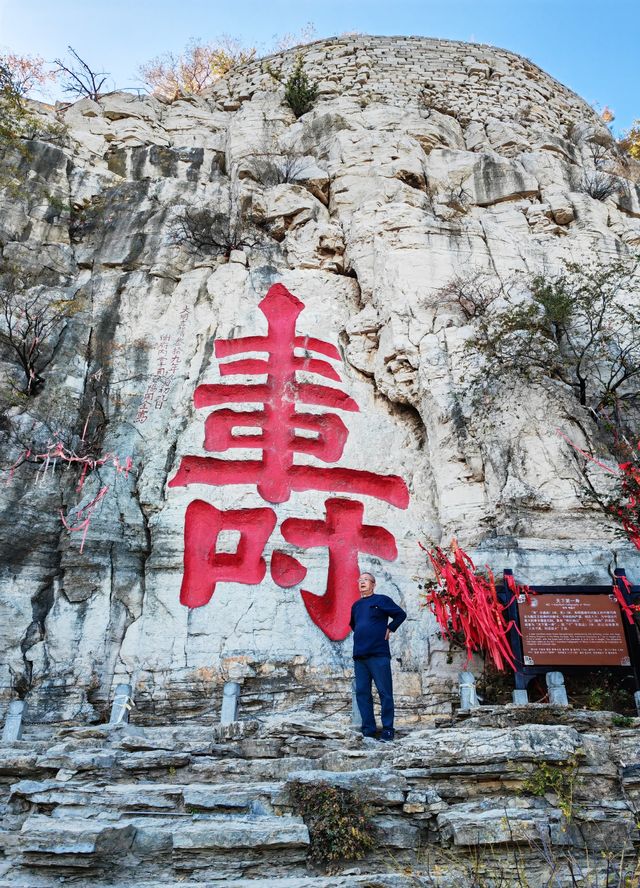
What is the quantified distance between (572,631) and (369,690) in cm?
193

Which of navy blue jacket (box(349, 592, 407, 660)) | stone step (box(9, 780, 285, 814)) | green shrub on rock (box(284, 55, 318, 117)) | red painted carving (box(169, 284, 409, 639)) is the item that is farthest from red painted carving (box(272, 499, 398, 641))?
green shrub on rock (box(284, 55, 318, 117))

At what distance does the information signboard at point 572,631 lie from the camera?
230 inches

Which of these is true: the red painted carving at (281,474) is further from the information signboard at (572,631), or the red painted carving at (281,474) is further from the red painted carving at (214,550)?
the information signboard at (572,631)

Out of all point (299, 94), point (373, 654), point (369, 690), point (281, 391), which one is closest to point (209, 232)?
point (281, 391)

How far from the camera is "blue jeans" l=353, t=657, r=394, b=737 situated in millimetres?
4996

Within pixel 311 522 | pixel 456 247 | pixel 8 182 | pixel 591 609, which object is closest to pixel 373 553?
pixel 311 522

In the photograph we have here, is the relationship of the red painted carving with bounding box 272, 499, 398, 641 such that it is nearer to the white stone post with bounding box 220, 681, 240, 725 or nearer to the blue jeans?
the white stone post with bounding box 220, 681, 240, 725

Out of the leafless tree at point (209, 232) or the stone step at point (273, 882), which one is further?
the leafless tree at point (209, 232)

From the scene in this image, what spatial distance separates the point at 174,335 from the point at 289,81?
7.30 m

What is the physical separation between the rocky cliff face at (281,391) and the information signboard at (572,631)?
0.79 meters

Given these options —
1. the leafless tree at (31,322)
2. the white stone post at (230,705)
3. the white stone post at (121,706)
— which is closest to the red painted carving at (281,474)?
the white stone post at (121,706)

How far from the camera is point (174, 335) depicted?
907cm

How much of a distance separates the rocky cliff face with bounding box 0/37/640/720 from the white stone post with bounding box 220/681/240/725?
1.14 meters

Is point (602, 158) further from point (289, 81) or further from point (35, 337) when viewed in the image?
point (35, 337)
